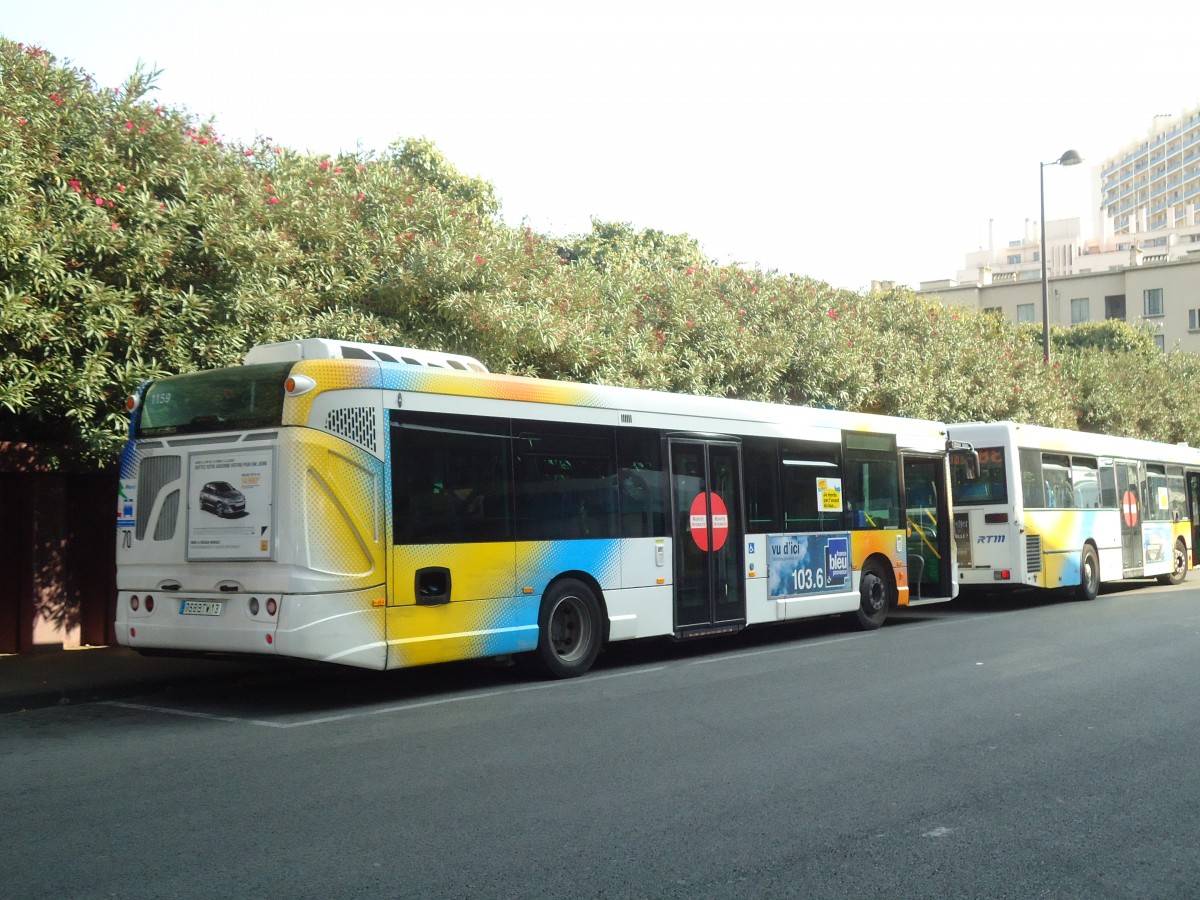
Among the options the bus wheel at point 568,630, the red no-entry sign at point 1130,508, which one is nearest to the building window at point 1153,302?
the red no-entry sign at point 1130,508

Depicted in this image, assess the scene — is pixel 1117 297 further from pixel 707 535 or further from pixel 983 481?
pixel 707 535

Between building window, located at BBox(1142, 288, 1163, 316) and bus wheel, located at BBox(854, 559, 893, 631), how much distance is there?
237ft

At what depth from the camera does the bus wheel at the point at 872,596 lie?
1628 centimetres

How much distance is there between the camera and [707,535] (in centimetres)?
1349

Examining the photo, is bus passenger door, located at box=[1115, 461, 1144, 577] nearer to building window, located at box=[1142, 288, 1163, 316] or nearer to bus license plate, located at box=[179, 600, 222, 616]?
bus license plate, located at box=[179, 600, 222, 616]

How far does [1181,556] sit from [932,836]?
23.5 m

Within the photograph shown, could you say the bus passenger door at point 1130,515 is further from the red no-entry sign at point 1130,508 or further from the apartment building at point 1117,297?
the apartment building at point 1117,297

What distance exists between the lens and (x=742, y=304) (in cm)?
2269

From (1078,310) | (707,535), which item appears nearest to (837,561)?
(707,535)

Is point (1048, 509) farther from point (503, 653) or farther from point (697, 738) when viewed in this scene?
point (697, 738)

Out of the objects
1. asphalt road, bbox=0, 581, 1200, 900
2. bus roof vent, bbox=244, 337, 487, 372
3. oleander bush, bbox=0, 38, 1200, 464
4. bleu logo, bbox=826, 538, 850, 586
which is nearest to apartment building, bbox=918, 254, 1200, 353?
oleander bush, bbox=0, 38, 1200, 464

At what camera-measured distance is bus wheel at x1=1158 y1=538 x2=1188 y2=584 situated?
85.2 ft

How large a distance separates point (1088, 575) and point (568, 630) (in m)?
13.3

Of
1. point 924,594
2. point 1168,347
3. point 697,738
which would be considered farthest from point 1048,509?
point 1168,347
